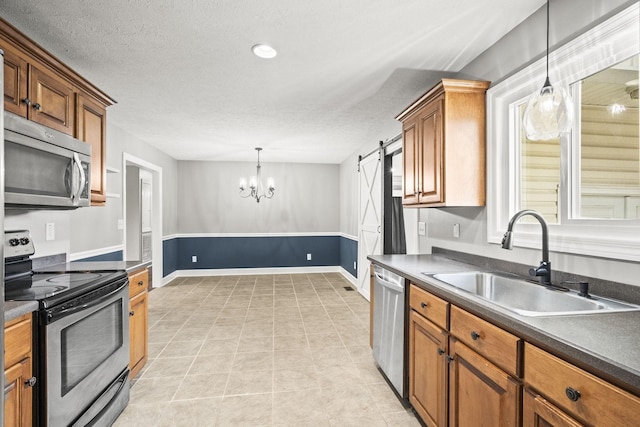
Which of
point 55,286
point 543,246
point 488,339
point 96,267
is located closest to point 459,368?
point 488,339

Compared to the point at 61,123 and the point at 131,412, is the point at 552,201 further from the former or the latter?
the point at 61,123

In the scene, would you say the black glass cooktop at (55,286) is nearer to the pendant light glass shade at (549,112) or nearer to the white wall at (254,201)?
the pendant light glass shade at (549,112)

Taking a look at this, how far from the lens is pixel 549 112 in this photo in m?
1.37

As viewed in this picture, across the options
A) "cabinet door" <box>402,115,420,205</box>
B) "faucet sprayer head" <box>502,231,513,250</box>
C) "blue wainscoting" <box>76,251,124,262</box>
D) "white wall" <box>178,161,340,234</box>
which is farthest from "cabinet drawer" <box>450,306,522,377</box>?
"white wall" <box>178,161,340,234</box>

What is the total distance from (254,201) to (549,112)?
591 cm

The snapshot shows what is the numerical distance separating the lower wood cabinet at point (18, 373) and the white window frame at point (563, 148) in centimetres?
252

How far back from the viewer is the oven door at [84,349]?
1.53 metres

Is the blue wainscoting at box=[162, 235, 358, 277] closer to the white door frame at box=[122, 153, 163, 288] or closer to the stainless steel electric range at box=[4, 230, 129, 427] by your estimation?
the white door frame at box=[122, 153, 163, 288]

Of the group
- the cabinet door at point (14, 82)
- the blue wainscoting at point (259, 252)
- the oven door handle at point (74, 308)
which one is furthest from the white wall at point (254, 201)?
the cabinet door at point (14, 82)

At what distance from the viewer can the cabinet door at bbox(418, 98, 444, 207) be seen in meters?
2.22

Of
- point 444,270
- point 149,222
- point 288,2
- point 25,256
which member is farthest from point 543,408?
point 149,222

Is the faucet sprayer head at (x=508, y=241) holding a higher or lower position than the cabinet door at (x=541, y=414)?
higher

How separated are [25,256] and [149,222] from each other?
13.1ft

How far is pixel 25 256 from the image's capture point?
6.99ft
